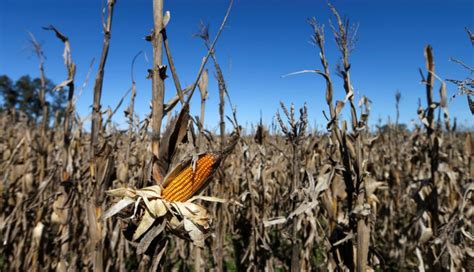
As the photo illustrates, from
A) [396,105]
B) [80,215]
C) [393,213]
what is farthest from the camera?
[396,105]

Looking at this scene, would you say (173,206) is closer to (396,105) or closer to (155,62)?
(155,62)

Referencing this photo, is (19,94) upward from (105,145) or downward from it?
upward

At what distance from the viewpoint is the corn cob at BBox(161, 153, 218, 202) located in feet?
3.70

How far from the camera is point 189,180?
1.15m

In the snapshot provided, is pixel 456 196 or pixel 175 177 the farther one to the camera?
pixel 456 196

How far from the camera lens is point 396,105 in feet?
25.9

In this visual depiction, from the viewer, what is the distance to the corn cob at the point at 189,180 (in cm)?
113

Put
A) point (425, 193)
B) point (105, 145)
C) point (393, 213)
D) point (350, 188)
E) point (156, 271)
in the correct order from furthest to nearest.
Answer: point (393, 213) → point (425, 193) → point (350, 188) → point (105, 145) → point (156, 271)

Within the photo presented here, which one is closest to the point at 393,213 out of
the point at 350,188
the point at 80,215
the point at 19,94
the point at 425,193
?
the point at 425,193

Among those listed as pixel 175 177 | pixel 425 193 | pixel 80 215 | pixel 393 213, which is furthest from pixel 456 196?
pixel 80 215

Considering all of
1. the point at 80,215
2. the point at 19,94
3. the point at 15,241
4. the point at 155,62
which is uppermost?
the point at 19,94

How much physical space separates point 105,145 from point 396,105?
7.88 metres

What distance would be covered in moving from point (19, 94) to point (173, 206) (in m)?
58.6

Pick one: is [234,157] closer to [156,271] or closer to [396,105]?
[396,105]
